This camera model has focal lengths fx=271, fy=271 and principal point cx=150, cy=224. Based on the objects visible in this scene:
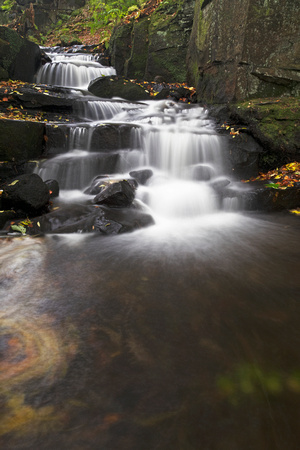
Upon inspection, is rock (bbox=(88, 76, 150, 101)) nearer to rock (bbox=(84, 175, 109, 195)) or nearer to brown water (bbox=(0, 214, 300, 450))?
rock (bbox=(84, 175, 109, 195))

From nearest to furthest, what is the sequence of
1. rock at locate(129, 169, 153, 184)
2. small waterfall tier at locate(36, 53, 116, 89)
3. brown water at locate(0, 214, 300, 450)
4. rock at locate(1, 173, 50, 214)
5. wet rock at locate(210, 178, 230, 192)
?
brown water at locate(0, 214, 300, 450)
rock at locate(1, 173, 50, 214)
wet rock at locate(210, 178, 230, 192)
rock at locate(129, 169, 153, 184)
small waterfall tier at locate(36, 53, 116, 89)

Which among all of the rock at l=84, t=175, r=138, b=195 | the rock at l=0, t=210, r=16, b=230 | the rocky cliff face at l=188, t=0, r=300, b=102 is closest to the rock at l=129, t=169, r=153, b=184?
the rock at l=84, t=175, r=138, b=195

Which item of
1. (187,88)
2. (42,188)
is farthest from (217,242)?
(187,88)

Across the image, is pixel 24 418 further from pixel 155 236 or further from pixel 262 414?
pixel 155 236

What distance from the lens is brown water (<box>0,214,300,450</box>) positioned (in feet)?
4.65

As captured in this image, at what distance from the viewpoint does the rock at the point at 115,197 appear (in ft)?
17.0

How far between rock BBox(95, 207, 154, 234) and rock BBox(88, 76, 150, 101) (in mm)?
7490

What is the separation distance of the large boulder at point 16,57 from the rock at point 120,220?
8793 mm

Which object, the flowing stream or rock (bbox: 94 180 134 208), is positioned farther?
rock (bbox: 94 180 134 208)

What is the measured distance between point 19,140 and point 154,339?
5628 mm

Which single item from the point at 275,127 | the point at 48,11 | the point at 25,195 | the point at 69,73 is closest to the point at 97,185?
the point at 25,195

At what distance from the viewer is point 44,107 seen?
8523 mm

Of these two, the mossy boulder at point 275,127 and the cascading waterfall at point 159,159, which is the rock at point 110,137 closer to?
the cascading waterfall at point 159,159

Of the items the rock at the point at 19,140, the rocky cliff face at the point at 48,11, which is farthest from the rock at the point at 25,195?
the rocky cliff face at the point at 48,11
